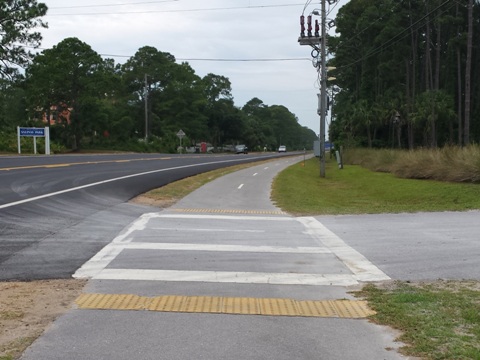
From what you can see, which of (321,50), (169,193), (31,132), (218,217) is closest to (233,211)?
(218,217)

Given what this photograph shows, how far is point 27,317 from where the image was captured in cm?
507

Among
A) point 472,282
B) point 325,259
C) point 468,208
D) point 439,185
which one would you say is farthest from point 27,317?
point 439,185

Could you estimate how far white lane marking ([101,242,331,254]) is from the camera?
844 cm

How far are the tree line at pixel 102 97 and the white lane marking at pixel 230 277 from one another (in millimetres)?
42540

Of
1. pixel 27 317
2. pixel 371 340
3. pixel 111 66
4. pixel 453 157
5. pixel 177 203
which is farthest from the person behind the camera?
pixel 111 66

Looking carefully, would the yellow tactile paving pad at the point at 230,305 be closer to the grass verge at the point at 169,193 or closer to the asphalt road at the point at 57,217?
the asphalt road at the point at 57,217

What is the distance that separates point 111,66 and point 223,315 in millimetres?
57937

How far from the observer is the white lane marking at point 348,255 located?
→ 22.9 feet

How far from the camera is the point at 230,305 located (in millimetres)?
5547

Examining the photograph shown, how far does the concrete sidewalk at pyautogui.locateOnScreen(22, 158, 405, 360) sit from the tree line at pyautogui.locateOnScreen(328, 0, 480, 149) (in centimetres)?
4346

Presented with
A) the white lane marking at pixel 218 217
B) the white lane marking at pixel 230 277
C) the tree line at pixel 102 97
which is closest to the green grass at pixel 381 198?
the white lane marking at pixel 218 217

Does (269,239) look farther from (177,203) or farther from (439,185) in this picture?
(439,185)

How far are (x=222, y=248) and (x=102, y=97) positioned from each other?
5532 cm

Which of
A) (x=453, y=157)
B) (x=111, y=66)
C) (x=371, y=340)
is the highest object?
(x=111, y=66)
